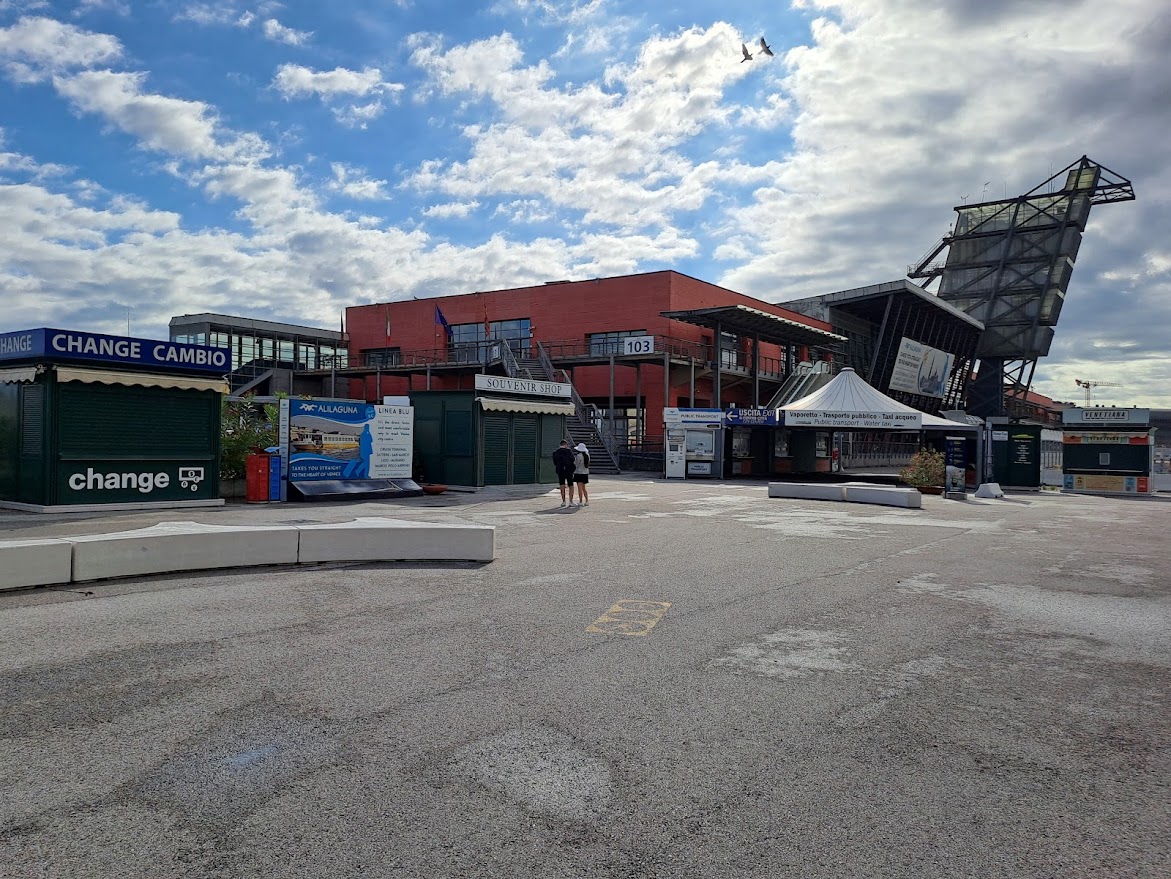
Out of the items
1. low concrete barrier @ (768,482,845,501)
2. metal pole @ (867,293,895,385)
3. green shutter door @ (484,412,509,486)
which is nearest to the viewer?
low concrete barrier @ (768,482,845,501)

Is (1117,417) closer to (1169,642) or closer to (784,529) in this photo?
(784,529)

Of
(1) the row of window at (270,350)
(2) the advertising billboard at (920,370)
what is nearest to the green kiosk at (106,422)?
(1) the row of window at (270,350)

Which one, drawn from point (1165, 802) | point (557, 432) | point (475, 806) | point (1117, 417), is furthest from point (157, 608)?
point (1117, 417)

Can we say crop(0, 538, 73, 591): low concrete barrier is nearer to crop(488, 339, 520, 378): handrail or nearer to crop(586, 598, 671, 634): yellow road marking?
crop(586, 598, 671, 634): yellow road marking

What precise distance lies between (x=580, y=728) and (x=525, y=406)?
22.2m

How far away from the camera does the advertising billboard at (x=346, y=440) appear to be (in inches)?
802

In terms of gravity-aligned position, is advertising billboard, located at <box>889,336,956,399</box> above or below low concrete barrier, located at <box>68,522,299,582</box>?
above

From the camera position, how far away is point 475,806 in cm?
377

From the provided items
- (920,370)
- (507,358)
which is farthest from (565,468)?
(920,370)

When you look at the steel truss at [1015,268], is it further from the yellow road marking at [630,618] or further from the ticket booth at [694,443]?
the yellow road marking at [630,618]

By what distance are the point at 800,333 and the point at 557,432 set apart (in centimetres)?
2494

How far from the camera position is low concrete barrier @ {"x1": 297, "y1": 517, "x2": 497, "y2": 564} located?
1069 cm

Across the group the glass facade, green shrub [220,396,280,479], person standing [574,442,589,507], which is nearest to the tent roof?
person standing [574,442,589,507]

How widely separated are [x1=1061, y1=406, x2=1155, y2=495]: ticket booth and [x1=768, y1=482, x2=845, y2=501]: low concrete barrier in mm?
14846
